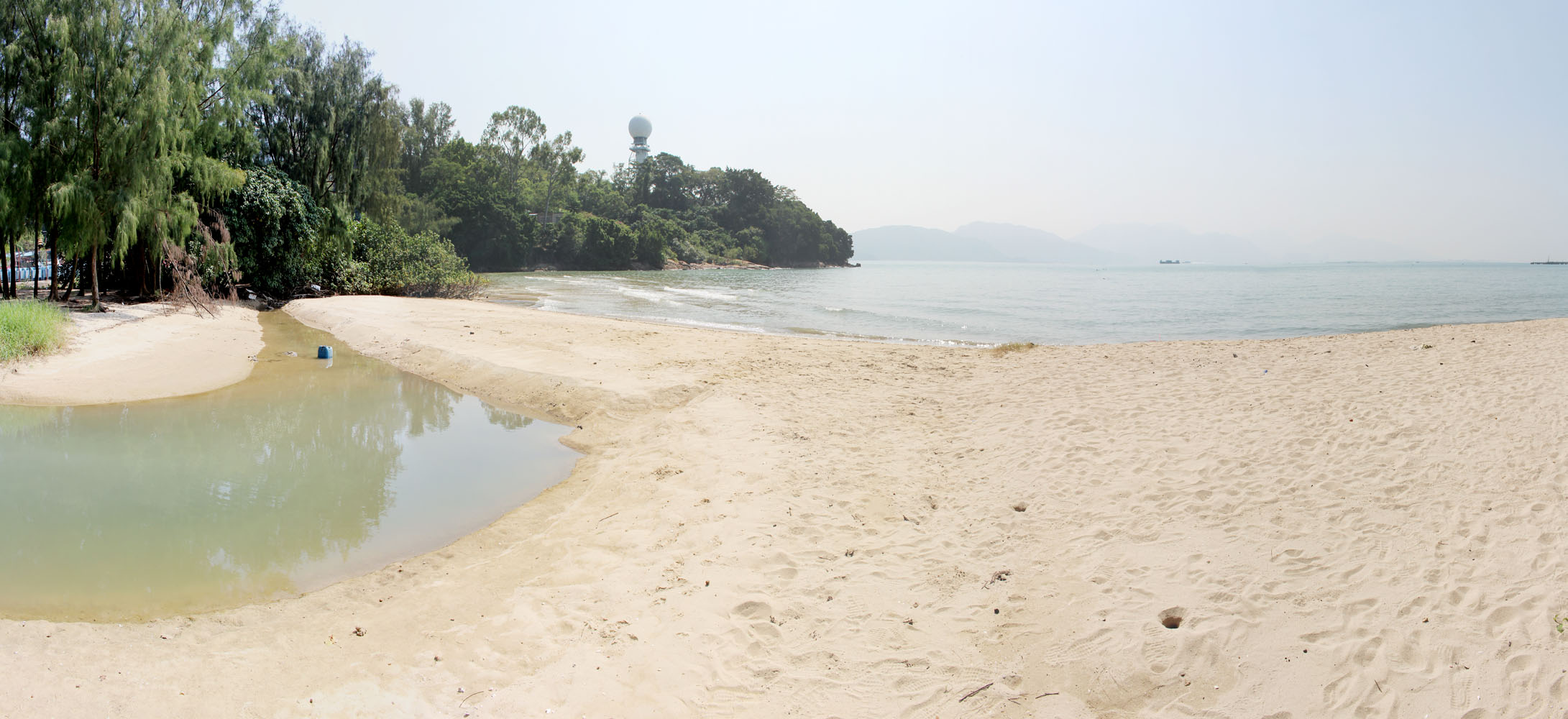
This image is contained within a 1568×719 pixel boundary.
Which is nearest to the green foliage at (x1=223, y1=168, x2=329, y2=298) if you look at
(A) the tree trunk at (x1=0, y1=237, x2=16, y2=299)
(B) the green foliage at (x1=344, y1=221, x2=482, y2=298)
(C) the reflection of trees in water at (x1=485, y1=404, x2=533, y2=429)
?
(B) the green foliage at (x1=344, y1=221, x2=482, y2=298)

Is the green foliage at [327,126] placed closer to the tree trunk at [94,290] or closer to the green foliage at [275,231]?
the green foliage at [275,231]

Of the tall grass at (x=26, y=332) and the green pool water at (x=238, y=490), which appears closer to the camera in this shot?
the green pool water at (x=238, y=490)

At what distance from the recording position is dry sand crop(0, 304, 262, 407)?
10.1 meters

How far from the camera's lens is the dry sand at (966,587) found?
368cm

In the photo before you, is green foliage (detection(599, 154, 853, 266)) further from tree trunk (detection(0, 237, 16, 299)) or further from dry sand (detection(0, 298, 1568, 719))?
dry sand (detection(0, 298, 1568, 719))

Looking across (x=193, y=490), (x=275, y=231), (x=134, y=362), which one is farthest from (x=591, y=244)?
(x=193, y=490)

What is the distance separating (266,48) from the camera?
66.7 ft

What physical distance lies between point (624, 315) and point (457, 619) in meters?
21.7

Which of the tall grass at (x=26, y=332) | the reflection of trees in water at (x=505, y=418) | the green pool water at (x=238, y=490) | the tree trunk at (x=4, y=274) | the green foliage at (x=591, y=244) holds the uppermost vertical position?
the green foliage at (x=591, y=244)

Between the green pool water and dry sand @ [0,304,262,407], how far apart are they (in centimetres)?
67

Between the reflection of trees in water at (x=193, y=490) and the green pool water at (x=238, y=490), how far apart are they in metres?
0.02

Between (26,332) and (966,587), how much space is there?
1439 cm

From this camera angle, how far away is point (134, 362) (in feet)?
39.2

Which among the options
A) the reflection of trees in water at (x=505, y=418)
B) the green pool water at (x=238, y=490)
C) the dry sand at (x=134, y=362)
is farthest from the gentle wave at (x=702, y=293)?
the green pool water at (x=238, y=490)
